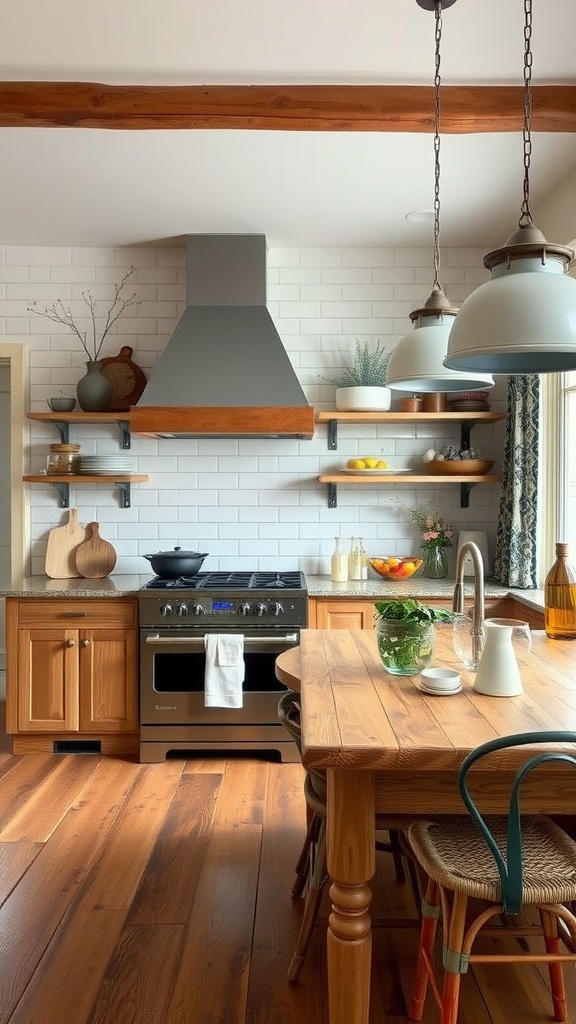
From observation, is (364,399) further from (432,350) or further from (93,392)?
(432,350)

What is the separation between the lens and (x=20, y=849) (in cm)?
312

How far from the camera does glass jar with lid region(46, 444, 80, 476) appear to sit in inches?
184

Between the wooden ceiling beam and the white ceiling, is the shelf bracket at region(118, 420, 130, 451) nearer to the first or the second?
the white ceiling

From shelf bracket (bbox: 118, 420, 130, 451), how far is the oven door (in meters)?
1.28

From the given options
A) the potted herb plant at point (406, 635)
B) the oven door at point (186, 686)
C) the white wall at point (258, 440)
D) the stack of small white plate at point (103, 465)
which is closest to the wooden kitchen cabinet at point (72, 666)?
the oven door at point (186, 686)

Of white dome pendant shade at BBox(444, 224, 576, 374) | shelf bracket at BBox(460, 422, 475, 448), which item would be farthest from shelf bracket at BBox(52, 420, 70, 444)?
white dome pendant shade at BBox(444, 224, 576, 374)

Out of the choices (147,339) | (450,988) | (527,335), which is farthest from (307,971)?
(147,339)

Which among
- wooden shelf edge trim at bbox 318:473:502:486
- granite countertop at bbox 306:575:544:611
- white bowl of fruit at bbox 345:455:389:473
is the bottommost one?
granite countertop at bbox 306:575:544:611

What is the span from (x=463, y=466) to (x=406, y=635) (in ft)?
8.12

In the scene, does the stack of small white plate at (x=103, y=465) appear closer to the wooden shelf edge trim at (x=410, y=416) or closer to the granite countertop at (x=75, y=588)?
the granite countertop at (x=75, y=588)

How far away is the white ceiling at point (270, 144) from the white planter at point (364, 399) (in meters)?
0.90

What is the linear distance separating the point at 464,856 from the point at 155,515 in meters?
3.34

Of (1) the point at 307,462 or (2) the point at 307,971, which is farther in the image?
(1) the point at 307,462

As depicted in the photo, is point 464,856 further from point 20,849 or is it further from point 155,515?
point 155,515
